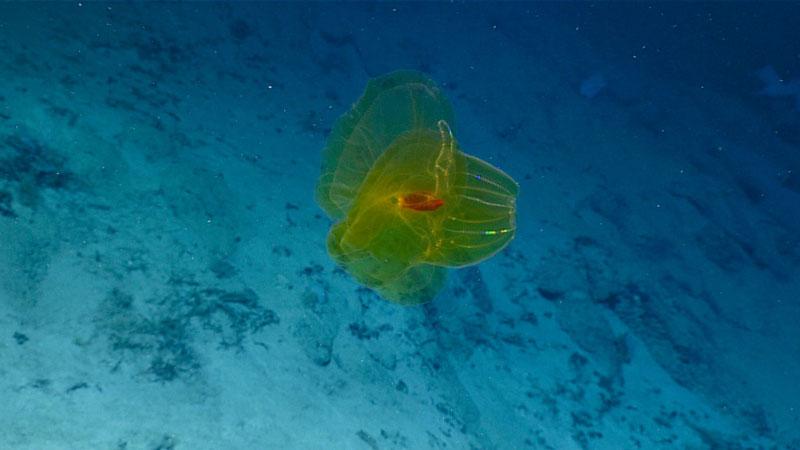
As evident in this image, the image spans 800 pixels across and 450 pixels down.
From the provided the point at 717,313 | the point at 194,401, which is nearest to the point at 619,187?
the point at 717,313

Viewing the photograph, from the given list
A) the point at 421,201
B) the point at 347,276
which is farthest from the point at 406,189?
the point at 347,276

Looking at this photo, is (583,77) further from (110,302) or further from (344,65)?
(110,302)

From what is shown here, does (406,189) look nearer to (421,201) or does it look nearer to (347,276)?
(421,201)

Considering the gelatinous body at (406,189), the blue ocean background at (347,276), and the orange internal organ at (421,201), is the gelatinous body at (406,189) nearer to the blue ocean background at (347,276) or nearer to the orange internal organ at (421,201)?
the orange internal organ at (421,201)

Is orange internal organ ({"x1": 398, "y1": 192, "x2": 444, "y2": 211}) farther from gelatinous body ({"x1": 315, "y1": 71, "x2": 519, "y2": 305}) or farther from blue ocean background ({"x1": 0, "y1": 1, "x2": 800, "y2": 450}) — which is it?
blue ocean background ({"x1": 0, "y1": 1, "x2": 800, "y2": 450})

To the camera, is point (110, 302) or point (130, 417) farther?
point (110, 302)

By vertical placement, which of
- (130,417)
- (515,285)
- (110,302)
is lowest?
(130,417)

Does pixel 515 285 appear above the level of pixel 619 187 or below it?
below

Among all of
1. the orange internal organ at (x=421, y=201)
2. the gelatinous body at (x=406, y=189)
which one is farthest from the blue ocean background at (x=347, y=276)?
the orange internal organ at (x=421, y=201)
